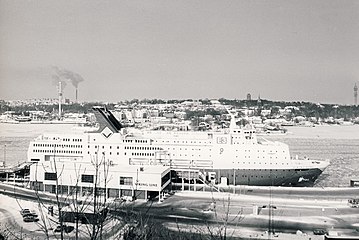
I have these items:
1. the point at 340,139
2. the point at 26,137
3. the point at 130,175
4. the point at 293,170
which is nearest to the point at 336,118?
the point at 340,139

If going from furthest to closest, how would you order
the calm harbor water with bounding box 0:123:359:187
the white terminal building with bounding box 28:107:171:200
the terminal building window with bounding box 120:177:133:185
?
the calm harbor water with bounding box 0:123:359:187
the white terminal building with bounding box 28:107:171:200
the terminal building window with bounding box 120:177:133:185

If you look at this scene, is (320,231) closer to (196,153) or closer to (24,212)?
(24,212)

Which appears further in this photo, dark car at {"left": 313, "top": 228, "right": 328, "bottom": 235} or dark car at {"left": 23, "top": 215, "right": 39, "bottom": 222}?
dark car at {"left": 23, "top": 215, "right": 39, "bottom": 222}

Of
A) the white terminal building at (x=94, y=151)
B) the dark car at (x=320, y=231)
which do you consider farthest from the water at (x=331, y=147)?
the dark car at (x=320, y=231)

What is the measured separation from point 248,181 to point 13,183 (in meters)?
4.16

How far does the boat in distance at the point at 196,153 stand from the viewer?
7672 mm

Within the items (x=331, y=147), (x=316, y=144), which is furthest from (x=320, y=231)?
(x=316, y=144)

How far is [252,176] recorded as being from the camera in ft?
25.1

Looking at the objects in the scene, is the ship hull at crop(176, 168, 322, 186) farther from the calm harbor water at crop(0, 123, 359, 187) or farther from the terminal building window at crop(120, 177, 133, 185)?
the terminal building window at crop(120, 177, 133, 185)

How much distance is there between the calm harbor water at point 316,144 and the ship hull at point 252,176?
2.40 ft

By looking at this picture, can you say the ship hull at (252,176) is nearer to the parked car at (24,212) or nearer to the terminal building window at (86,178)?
the terminal building window at (86,178)

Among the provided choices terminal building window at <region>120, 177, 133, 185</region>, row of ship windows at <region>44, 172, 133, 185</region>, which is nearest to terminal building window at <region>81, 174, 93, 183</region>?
row of ship windows at <region>44, 172, 133, 185</region>

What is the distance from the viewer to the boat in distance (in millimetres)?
7672

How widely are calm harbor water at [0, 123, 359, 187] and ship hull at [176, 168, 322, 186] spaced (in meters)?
0.73
